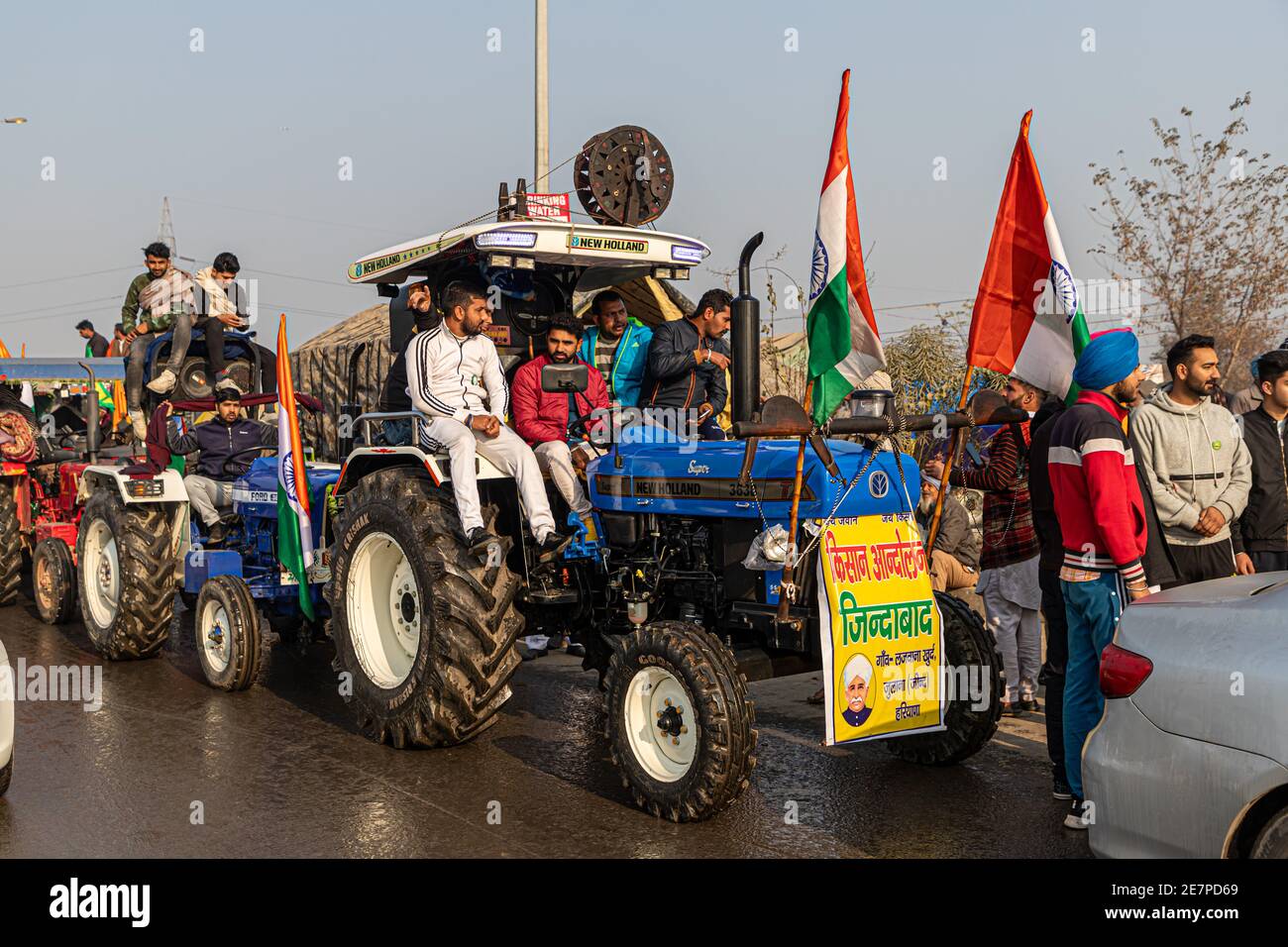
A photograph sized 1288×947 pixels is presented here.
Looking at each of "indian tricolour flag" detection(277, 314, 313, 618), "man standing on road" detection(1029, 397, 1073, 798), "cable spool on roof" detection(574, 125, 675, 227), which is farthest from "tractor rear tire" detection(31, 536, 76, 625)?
"man standing on road" detection(1029, 397, 1073, 798)

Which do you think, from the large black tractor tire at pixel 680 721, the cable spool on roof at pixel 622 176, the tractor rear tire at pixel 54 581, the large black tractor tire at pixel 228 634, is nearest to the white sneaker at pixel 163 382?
the tractor rear tire at pixel 54 581

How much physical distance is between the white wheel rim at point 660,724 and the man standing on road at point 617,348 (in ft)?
7.11

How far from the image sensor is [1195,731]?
3516 millimetres

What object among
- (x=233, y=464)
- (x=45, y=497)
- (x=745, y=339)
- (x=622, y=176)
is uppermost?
(x=622, y=176)

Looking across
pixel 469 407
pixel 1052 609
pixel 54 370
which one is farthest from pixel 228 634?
pixel 54 370

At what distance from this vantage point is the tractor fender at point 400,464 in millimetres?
6309

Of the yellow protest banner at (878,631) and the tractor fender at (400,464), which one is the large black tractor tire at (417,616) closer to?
the tractor fender at (400,464)

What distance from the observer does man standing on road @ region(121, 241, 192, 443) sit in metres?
9.64

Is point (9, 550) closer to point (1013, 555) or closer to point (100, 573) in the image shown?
point (100, 573)

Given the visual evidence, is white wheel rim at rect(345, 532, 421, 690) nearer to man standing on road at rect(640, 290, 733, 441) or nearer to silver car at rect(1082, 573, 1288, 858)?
man standing on road at rect(640, 290, 733, 441)

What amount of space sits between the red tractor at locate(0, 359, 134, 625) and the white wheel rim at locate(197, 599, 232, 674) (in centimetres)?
286

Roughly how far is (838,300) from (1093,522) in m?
1.36
